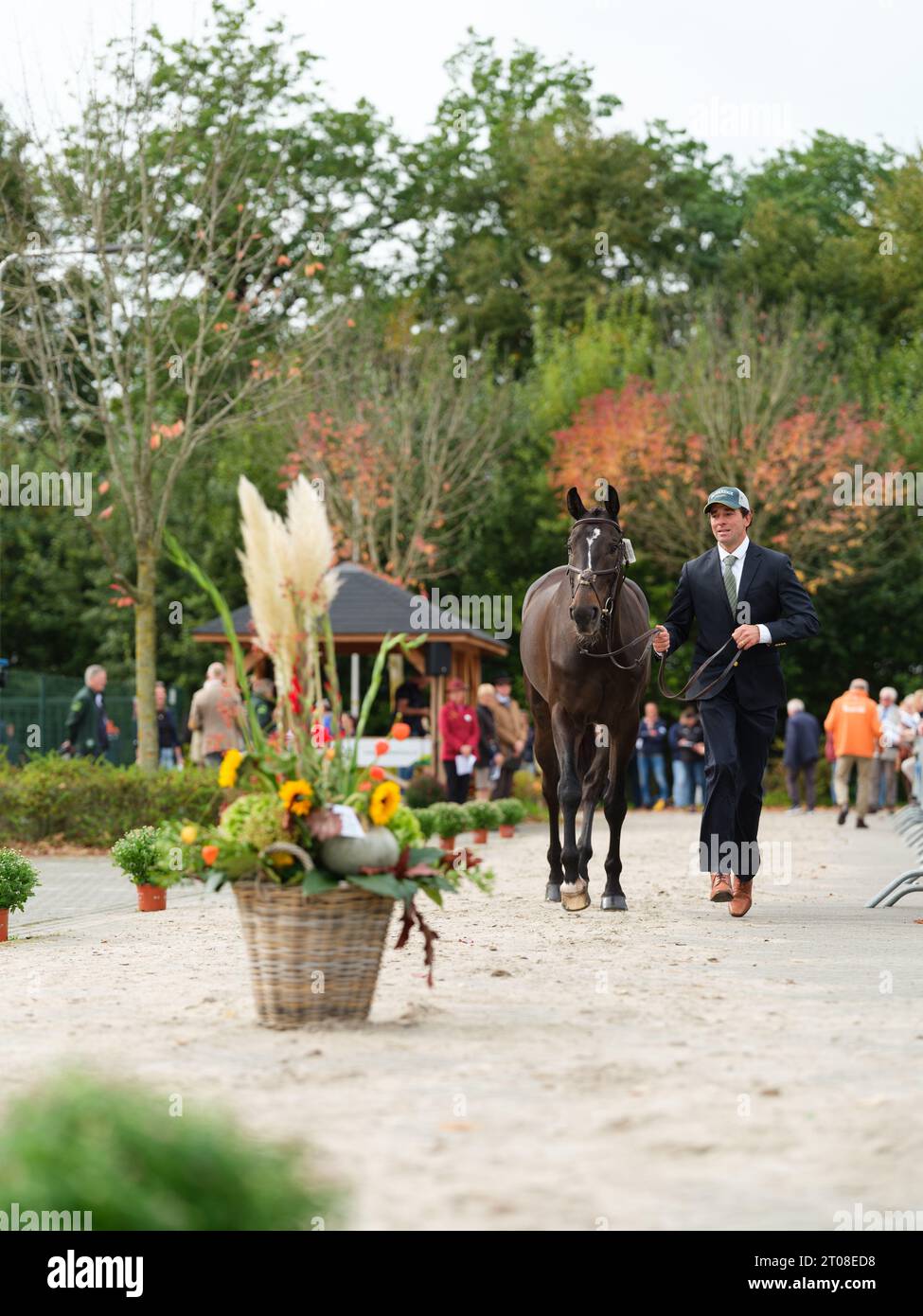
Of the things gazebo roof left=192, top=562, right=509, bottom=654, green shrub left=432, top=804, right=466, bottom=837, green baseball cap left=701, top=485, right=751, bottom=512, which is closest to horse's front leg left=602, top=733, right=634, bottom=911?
green baseball cap left=701, top=485, right=751, bottom=512

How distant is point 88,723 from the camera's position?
23.4 m

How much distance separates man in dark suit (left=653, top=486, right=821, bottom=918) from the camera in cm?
1166

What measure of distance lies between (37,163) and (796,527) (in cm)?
2230

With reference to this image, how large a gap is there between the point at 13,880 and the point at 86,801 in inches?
352

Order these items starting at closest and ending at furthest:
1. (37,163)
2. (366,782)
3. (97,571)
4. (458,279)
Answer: (366,782)
(37,163)
(97,571)
(458,279)

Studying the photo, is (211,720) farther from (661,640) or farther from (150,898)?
(661,640)

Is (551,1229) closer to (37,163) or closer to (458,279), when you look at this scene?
(37,163)

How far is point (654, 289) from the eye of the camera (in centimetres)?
5109

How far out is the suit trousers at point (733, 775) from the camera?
11648mm

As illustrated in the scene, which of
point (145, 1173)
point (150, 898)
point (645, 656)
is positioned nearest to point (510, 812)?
point (150, 898)

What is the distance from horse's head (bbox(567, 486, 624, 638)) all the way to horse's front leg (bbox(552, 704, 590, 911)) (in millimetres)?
895

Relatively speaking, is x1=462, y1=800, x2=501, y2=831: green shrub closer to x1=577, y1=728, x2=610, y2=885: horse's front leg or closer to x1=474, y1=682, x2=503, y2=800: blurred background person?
x1=474, y1=682, x2=503, y2=800: blurred background person

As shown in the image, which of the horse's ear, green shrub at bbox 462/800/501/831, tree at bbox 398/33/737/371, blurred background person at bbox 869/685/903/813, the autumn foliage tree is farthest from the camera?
tree at bbox 398/33/737/371

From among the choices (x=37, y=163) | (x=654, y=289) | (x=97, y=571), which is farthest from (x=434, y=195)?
(x=37, y=163)
